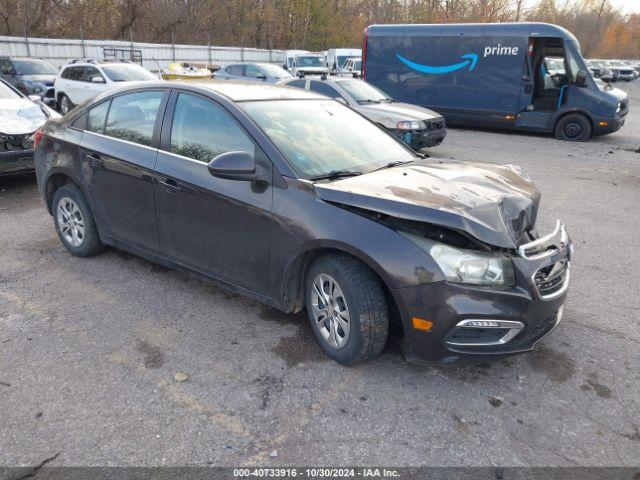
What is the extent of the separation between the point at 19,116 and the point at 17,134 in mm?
650

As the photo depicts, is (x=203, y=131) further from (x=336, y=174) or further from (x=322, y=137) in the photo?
(x=336, y=174)

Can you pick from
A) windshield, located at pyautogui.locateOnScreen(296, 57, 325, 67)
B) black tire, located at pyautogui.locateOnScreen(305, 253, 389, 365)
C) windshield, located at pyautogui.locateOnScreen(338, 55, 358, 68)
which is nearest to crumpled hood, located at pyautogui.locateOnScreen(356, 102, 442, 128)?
black tire, located at pyautogui.locateOnScreen(305, 253, 389, 365)

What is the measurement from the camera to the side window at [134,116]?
13.6ft

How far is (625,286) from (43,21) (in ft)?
121

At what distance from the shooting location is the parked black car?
2855 millimetres

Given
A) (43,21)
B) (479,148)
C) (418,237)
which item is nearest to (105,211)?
(418,237)

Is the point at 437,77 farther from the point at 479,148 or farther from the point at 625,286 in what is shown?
the point at 625,286

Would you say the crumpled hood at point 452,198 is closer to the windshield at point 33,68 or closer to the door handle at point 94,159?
the door handle at point 94,159

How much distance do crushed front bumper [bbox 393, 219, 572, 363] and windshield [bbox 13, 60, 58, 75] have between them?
1750 cm

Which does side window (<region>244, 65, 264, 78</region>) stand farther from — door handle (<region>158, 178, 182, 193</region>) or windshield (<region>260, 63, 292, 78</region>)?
door handle (<region>158, 178, 182, 193</region>)

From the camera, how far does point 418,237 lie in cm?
291

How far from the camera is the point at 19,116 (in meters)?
7.51

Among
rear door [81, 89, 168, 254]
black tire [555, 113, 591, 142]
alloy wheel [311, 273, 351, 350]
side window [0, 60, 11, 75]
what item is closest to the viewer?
alloy wheel [311, 273, 351, 350]

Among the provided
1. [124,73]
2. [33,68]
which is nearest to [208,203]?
[124,73]
